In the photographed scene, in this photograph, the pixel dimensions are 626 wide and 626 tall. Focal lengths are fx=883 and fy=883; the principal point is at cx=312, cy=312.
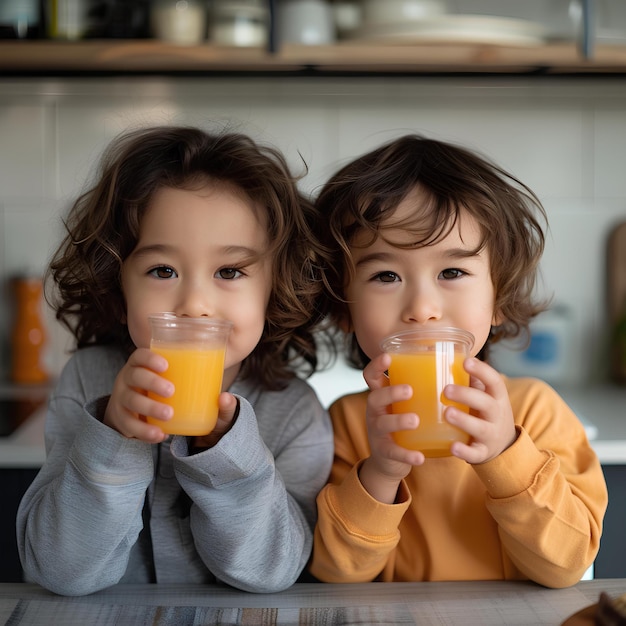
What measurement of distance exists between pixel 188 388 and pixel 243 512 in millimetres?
187

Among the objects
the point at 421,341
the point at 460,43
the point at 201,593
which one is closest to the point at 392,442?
the point at 421,341

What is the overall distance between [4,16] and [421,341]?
1712 millimetres

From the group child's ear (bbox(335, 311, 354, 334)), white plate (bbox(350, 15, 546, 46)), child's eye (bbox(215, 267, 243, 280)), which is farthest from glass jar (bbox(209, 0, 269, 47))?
child's eye (bbox(215, 267, 243, 280))

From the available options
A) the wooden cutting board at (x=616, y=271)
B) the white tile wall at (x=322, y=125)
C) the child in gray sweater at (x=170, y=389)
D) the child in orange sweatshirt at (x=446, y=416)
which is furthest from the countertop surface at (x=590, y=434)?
the child in orange sweatshirt at (x=446, y=416)

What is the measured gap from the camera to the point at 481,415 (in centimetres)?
98

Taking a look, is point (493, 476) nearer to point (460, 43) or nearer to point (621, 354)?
point (460, 43)

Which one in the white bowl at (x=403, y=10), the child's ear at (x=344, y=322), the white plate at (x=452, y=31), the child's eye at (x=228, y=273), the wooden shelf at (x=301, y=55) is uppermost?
the white bowl at (x=403, y=10)

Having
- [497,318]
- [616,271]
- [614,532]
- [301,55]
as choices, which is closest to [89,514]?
[497,318]

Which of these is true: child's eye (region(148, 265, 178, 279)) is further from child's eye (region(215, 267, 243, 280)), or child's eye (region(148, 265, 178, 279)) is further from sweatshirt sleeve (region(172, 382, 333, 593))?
sweatshirt sleeve (region(172, 382, 333, 593))

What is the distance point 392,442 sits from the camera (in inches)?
38.7

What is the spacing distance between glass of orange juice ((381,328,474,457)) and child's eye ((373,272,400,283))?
20cm

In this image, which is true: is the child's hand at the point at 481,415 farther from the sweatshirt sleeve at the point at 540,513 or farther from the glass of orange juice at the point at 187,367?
the glass of orange juice at the point at 187,367

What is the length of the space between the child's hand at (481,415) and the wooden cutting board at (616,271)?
5.34 feet

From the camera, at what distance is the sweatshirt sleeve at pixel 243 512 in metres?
0.99
